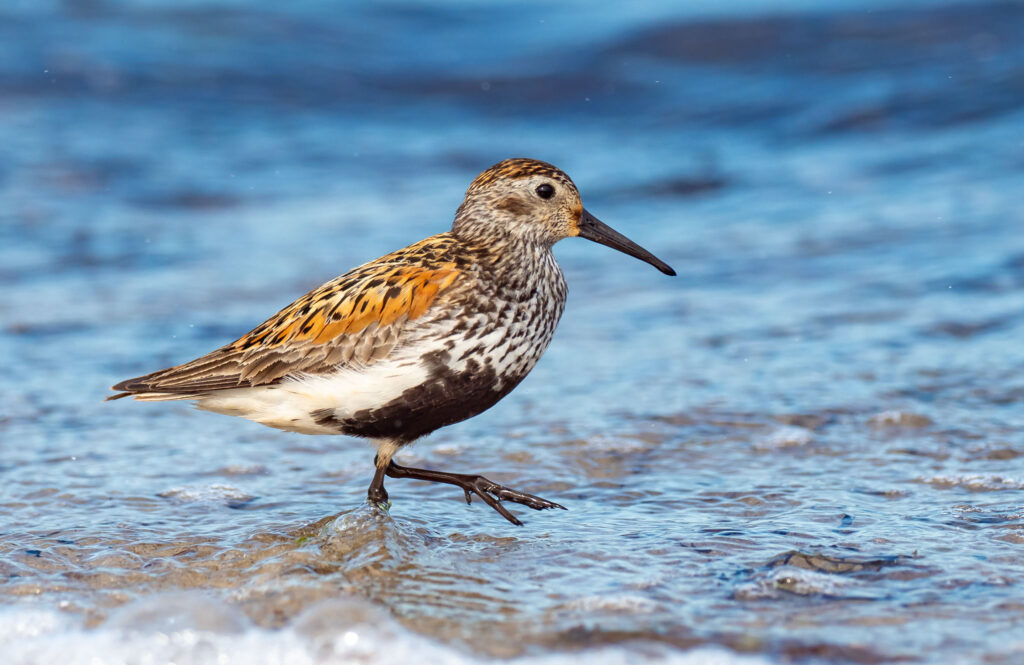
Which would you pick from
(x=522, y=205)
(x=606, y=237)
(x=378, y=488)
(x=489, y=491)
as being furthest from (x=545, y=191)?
(x=378, y=488)

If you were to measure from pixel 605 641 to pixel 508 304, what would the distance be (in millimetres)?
1752

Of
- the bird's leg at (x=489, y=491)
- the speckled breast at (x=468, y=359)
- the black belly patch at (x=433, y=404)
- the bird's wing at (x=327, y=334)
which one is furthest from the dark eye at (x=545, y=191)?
the bird's leg at (x=489, y=491)

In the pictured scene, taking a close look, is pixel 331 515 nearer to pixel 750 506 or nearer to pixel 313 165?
pixel 750 506

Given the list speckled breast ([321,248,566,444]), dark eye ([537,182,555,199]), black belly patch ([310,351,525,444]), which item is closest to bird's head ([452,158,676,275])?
dark eye ([537,182,555,199])

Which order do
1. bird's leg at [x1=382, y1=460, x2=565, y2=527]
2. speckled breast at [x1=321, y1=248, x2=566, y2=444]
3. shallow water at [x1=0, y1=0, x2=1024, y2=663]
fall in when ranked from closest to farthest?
shallow water at [x1=0, y1=0, x2=1024, y2=663] → speckled breast at [x1=321, y1=248, x2=566, y2=444] → bird's leg at [x1=382, y1=460, x2=565, y2=527]

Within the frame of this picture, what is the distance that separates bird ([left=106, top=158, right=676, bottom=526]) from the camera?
17.4ft

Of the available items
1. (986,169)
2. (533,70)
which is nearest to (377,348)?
(986,169)

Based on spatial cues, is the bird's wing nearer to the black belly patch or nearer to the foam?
the black belly patch

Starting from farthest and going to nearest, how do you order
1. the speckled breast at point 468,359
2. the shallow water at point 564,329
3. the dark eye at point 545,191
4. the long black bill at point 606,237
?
the long black bill at point 606,237 → the dark eye at point 545,191 → the speckled breast at point 468,359 → the shallow water at point 564,329

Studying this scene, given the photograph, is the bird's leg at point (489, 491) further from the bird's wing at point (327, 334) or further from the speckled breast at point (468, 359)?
the bird's wing at point (327, 334)

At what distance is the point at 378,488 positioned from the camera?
5777mm

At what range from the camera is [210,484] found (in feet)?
20.2

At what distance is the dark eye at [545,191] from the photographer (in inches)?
232

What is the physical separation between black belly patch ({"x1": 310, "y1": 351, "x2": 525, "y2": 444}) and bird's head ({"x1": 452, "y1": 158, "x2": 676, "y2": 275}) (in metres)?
0.79
